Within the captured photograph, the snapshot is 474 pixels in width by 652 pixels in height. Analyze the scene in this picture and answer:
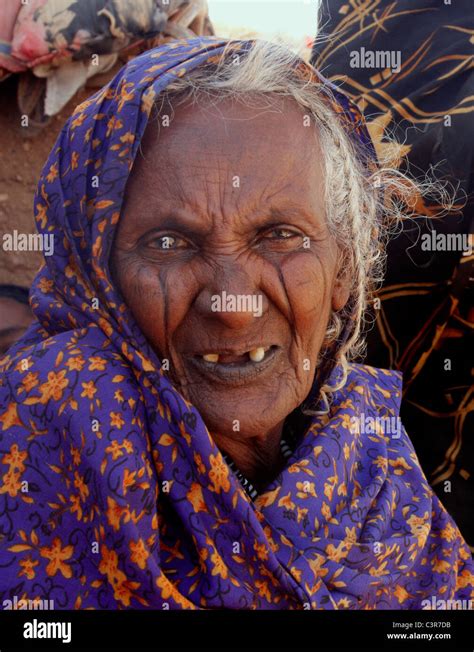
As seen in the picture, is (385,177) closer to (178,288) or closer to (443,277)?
(443,277)

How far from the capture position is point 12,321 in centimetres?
345

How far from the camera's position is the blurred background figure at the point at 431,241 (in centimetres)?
286

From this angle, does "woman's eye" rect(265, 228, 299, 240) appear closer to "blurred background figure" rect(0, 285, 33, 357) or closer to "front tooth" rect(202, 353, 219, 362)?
"front tooth" rect(202, 353, 219, 362)


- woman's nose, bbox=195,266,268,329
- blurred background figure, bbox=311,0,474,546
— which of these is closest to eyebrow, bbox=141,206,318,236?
woman's nose, bbox=195,266,268,329

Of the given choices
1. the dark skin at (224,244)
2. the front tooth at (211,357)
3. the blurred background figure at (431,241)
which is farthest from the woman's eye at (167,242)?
the blurred background figure at (431,241)

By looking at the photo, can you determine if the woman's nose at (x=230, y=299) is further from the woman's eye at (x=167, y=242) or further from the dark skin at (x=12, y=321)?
the dark skin at (x=12, y=321)

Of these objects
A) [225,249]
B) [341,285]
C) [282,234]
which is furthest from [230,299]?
[341,285]

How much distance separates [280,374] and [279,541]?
398 mm

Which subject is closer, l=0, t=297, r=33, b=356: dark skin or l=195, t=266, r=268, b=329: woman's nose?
l=195, t=266, r=268, b=329: woman's nose

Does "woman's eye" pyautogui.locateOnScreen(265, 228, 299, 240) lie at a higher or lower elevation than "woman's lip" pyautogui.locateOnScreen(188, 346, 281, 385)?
higher

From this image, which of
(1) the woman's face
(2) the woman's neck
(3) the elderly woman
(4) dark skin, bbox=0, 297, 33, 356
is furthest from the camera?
(4) dark skin, bbox=0, 297, 33, 356

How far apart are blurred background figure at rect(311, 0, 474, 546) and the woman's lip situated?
3.84 ft

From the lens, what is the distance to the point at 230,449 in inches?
82.0

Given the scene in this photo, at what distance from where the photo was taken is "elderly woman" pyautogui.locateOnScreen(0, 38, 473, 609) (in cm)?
176
